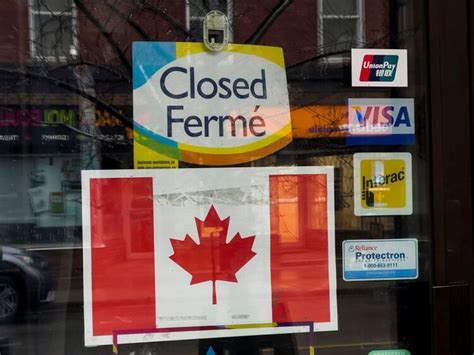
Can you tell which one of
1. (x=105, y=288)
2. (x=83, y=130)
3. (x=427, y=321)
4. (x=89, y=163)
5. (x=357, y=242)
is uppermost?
(x=83, y=130)

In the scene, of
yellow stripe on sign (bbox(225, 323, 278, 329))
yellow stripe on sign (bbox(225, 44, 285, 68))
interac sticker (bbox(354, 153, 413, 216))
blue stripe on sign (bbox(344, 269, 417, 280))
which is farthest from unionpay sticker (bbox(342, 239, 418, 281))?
yellow stripe on sign (bbox(225, 44, 285, 68))

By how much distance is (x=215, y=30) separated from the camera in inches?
74.6

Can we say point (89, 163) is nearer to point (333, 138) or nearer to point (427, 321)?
point (333, 138)

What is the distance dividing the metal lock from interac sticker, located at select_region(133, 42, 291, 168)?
0.02m

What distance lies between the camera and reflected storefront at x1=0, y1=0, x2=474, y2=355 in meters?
Answer: 1.81

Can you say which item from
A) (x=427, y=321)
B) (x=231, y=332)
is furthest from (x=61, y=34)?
(x=427, y=321)

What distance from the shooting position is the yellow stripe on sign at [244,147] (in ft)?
6.16

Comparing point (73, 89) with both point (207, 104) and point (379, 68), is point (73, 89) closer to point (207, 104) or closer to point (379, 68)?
point (207, 104)

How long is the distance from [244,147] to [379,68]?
590 mm

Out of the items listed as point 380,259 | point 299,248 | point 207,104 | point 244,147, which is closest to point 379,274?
Result: point 380,259

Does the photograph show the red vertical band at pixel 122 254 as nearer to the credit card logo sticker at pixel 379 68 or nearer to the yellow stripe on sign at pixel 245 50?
the yellow stripe on sign at pixel 245 50

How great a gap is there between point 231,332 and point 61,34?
1180 millimetres

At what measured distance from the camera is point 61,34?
1817 mm

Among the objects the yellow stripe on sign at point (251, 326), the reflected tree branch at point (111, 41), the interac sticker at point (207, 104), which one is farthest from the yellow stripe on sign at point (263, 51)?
the yellow stripe on sign at point (251, 326)
